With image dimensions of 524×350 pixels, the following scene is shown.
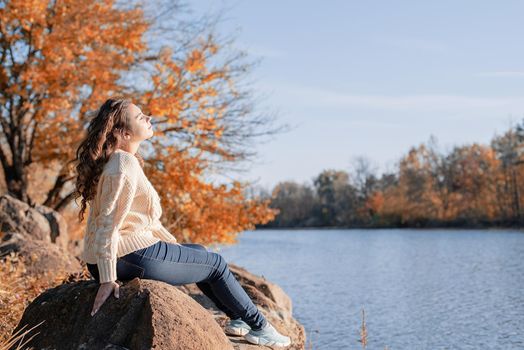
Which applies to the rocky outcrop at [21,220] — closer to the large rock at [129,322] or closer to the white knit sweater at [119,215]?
the large rock at [129,322]

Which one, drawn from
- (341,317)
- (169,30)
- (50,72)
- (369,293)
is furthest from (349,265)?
(50,72)

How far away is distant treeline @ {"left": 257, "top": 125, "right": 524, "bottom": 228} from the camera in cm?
5525

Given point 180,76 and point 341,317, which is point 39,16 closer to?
point 180,76

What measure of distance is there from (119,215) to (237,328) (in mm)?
1386

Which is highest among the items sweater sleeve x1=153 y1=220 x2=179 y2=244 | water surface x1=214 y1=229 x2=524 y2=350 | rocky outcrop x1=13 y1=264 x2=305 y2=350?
sweater sleeve x1=153 y1=220 x2=179 y2=244

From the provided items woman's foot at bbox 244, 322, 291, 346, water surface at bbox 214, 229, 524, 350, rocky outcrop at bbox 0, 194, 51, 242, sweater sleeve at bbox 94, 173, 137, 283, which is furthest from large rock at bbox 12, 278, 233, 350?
water surface at bbox 214, 229, 524, 350

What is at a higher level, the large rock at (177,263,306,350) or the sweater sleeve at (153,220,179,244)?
the sweater sleeve at (153,220,179,244)

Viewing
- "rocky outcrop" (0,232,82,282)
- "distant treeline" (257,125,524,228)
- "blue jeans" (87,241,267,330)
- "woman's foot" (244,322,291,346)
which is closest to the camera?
"blue jeans" (87,241,267,330)

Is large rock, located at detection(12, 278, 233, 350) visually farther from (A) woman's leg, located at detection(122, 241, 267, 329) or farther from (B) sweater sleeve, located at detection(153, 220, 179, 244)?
(B) sweater sleeve, located at detection(153, 220, 179, 244)

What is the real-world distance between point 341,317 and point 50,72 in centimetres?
746

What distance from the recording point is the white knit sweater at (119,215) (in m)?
3.84

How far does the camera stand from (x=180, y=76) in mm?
11367

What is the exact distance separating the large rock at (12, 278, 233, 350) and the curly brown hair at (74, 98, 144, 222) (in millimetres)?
714

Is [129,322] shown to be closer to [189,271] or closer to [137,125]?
[189,271]
